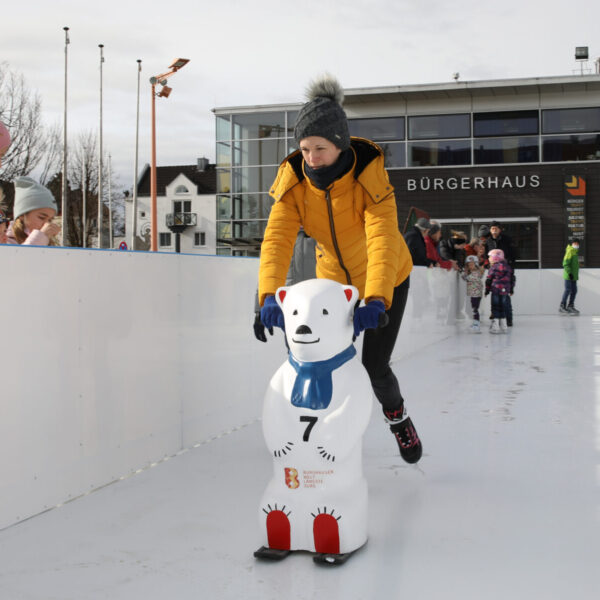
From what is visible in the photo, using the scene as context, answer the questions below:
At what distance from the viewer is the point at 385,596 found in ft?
7.22

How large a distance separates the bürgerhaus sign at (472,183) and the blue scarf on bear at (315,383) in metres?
22.3

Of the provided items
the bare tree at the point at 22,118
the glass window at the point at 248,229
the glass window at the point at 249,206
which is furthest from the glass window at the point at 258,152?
the bare tree at the point at 22,118

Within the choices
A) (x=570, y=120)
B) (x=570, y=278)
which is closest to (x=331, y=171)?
(x=570, y=278)

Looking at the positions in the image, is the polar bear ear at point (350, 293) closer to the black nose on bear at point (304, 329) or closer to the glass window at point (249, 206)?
the black nose on bear at point (304, 329)

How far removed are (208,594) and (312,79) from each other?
1.96 m

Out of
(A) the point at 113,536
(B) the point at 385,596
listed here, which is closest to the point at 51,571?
(A) the point at 113,536

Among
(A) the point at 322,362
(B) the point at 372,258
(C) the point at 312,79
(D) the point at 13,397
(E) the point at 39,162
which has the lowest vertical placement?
(D) the point at 13,397

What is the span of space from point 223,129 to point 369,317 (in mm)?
25505

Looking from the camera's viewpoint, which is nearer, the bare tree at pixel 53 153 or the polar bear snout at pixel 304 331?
the polar bear snout at pixel 304 331

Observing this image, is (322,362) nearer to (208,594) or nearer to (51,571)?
(208,594)

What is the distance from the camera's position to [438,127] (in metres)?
24.2

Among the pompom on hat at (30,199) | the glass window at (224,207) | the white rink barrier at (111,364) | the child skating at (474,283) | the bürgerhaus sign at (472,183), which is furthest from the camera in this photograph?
the glass window at (224,207)

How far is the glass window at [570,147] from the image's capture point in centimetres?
2327

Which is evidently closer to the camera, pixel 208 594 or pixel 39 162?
pixel 208 594
